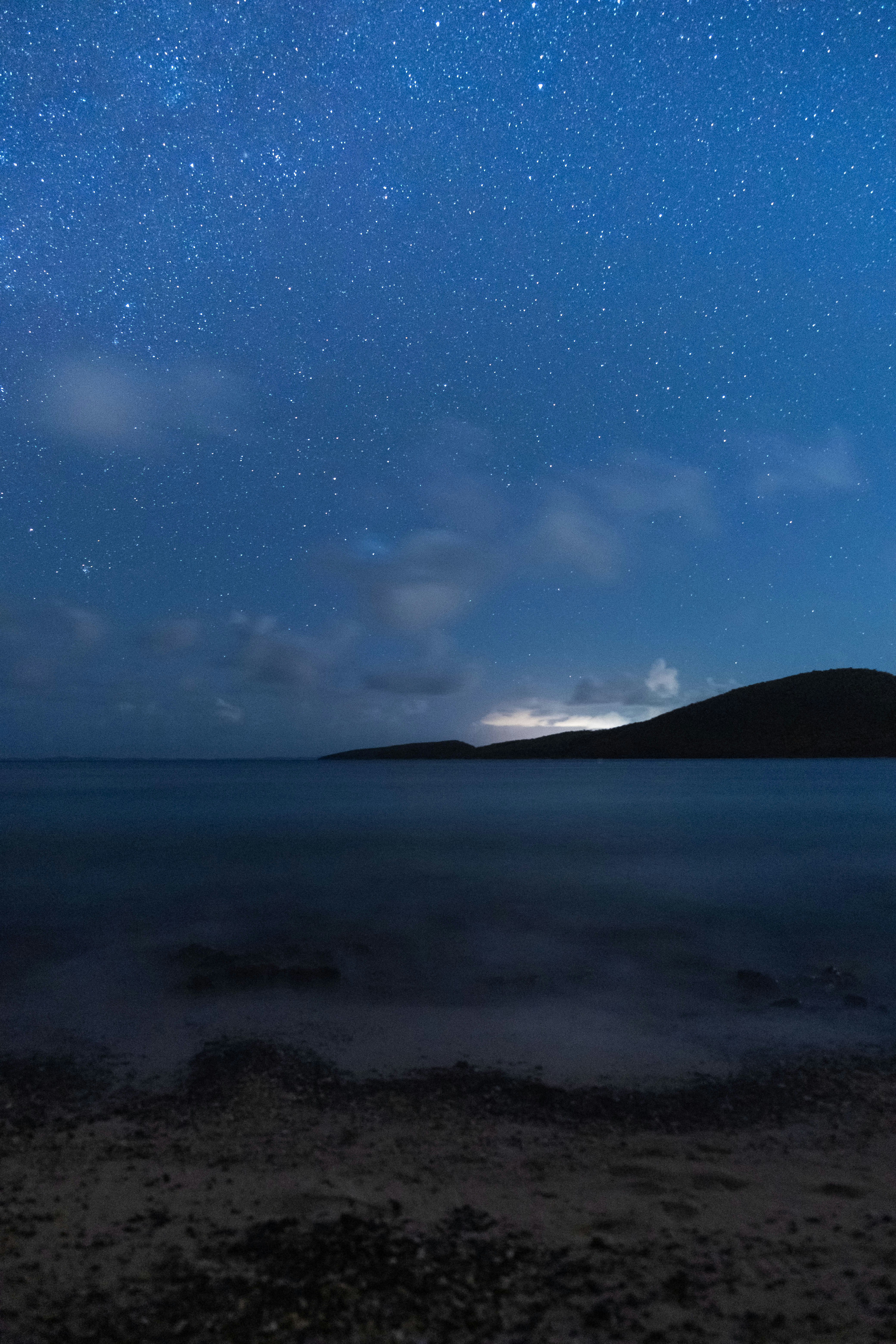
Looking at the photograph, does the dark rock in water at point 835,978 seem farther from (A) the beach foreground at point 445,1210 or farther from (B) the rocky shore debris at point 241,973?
(B) the rocky shore debris at point 241,973

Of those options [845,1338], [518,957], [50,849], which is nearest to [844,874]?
[518,957]

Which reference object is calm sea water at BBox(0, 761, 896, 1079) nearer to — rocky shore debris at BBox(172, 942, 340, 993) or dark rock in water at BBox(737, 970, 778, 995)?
dark rock in water at BBox(737, 970, 778, 995)

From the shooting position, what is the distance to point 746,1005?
12742mm

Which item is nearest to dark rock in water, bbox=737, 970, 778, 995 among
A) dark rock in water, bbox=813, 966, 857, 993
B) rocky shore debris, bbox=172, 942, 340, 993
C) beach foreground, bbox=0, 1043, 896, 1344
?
dark rock in water, bbox=813, 966, 857, 993

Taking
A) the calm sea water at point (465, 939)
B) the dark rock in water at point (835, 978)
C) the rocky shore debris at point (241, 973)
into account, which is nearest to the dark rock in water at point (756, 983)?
the calm sea water at point (465, 939)

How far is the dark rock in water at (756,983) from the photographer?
13617 millimetres

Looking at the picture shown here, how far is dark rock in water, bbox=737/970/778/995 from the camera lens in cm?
1362

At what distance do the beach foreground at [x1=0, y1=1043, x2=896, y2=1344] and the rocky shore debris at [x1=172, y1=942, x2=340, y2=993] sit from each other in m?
4.33

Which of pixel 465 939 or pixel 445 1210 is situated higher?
pixel 445 1210

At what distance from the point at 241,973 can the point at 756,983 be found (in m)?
10.2

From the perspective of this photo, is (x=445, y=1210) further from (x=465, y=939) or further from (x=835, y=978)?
(x=465, y=939)

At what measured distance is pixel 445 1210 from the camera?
6.17 metres

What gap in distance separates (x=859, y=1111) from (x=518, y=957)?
346 inches

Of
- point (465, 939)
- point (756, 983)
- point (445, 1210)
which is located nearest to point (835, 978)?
point (756, 983)
